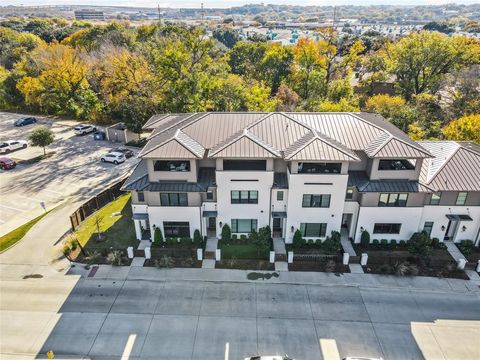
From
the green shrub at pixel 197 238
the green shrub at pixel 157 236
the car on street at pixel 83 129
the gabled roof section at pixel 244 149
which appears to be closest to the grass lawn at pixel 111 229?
the green shrub at pixel 157 236

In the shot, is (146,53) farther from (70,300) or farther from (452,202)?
(452,202)

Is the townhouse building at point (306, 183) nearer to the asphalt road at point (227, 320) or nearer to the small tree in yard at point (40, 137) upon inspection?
the asphalt road at point (227, 320)

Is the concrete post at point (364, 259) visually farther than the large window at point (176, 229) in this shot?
No

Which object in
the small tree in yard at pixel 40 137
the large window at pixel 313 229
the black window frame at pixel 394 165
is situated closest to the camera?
the black window frame at pixel 394 165

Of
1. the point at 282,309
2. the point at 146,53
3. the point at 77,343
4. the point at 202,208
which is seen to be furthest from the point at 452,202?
the point at 146,53

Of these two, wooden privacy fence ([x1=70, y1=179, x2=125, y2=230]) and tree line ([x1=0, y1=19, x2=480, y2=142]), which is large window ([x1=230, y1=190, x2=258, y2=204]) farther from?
tree line ([x1=0, y1=19, x2=480, y2=142])

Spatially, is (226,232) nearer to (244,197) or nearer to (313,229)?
(244,197)

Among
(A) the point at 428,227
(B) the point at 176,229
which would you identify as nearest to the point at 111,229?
(B) the point at 176,229
